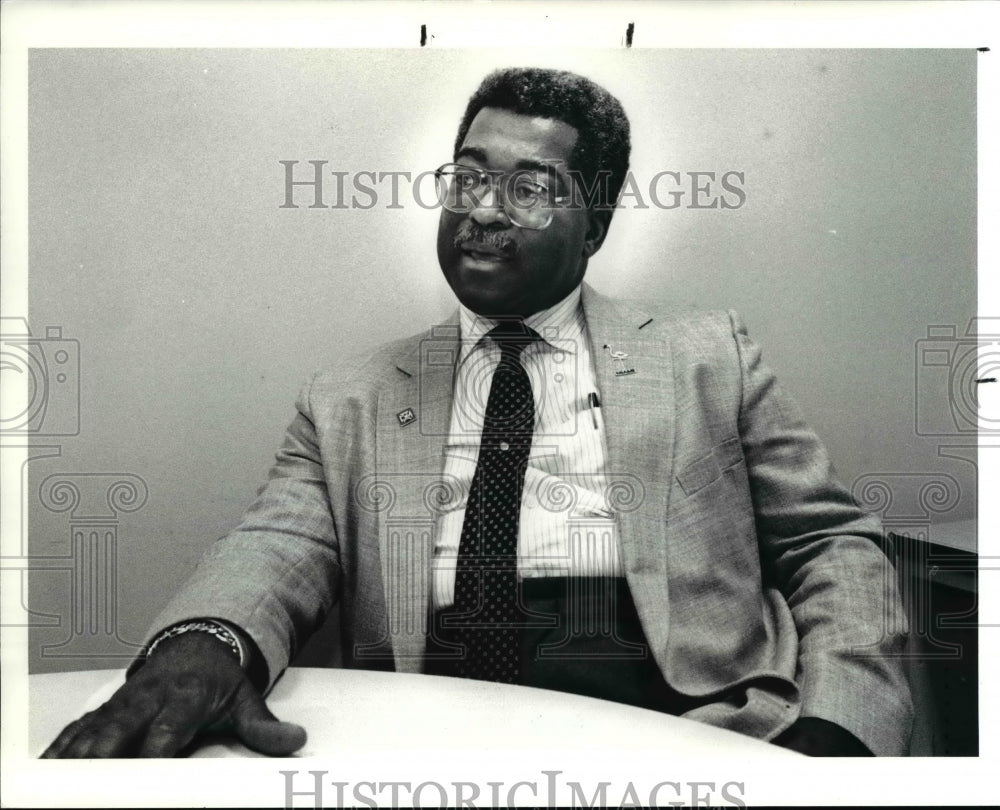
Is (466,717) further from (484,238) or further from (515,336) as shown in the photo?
(484,238)

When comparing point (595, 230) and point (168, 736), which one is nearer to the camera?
point (168, 736)

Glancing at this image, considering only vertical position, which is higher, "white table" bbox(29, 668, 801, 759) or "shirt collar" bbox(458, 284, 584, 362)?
"shirt collar" bbox(458, 284, 584, 362)

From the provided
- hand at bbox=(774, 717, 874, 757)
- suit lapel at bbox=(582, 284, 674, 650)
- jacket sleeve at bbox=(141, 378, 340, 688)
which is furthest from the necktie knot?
hand at bbox=(774, 717, 874, 757)

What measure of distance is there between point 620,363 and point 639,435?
144mm

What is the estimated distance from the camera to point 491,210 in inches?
73.9

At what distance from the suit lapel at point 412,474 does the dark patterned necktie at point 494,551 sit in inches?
2.8

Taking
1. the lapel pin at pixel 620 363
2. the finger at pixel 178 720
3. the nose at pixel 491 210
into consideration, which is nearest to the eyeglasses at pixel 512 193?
the nose at pixel 491 210

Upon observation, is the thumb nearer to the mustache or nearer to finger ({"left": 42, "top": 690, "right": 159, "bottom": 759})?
finger ({"left": 42, "top": 690, "right": 159, "bottom": 759})

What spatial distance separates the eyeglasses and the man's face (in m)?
0.01

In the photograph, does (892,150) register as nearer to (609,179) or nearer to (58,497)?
(609,179)

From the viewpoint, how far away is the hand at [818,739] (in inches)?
72.5

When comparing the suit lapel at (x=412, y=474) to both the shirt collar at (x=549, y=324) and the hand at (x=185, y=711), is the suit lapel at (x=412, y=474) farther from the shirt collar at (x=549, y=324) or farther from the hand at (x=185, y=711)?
the hand at (x=185, y=711)

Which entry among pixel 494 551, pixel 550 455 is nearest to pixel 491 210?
pixel 550 455

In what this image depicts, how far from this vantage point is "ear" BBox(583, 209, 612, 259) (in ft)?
6.29
